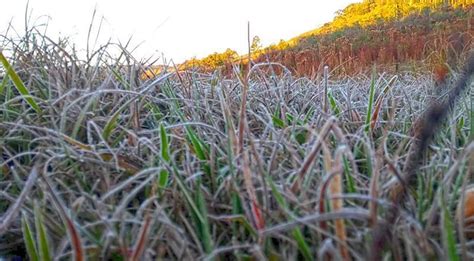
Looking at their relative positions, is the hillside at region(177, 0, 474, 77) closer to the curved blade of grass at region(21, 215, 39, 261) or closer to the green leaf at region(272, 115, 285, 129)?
the green leaf at region(272, 115, 285, 129)

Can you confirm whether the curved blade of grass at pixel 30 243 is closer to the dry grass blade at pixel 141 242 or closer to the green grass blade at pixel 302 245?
the dry grass blade at pixel 141 242

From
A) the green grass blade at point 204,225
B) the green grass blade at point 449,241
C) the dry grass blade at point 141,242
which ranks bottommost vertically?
the green grass blade at point 449,241

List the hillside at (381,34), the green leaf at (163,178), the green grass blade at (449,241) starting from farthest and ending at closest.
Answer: the hillside at (381,34) → the green leaf at (163,178) → the green grass blade at (449,241)

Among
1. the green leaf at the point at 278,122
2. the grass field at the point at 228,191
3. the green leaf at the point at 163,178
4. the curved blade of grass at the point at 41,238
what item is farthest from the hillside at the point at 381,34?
the curved blade of grass at the point at 41,238

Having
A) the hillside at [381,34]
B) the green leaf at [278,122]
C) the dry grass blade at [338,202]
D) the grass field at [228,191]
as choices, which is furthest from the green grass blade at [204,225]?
the hillside at [381,34]

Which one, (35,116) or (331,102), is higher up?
(35,116)

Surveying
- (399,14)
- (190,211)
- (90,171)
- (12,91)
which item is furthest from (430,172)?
(399,14)

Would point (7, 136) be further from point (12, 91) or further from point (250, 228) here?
point (250, 228)

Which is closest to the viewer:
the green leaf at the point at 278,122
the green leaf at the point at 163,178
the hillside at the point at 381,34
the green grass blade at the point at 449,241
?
the green grass blade at the point at 449,241

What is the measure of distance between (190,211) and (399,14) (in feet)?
29.9

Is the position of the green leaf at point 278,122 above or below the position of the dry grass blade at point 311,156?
below

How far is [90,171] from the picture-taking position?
61cm

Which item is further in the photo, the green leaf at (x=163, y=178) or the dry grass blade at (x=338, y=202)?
the green leaf at (x=163, y=178)

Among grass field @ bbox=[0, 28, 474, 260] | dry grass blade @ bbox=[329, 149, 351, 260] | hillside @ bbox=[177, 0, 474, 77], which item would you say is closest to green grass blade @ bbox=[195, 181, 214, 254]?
grass field @ bbox=[0, 28, 474, 260]
